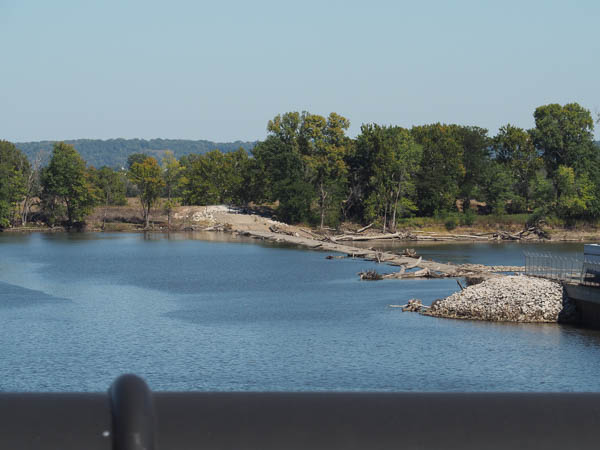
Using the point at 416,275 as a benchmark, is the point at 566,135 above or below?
above

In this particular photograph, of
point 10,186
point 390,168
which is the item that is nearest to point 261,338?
point 390,168

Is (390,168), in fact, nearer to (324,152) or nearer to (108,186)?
(324,152)

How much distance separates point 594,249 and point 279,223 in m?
83.1

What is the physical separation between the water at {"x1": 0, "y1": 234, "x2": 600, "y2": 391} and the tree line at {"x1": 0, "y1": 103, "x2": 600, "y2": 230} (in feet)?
150

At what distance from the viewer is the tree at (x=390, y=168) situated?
359 ft

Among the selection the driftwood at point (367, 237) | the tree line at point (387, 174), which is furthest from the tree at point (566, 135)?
the driftwood at point (367, 237)

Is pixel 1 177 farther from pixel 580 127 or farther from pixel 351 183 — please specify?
pixel 580 127

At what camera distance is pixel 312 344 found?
117 ft

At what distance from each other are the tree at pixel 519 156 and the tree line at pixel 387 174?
163 millimetres
